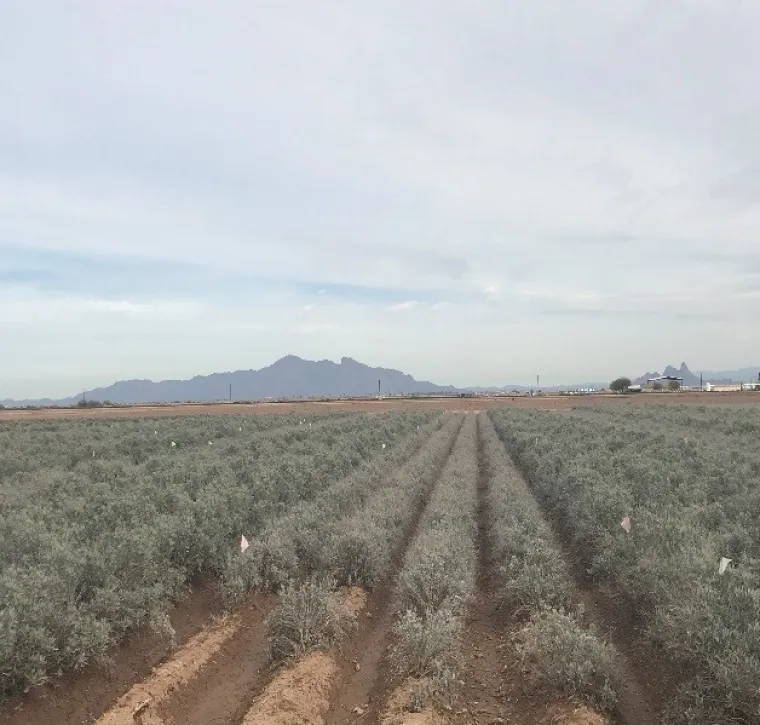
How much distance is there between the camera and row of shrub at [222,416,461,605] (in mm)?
9758

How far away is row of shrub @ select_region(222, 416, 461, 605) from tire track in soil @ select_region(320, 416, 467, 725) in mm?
613

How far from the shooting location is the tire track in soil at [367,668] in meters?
6.61

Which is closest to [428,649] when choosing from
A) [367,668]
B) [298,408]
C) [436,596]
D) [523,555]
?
[367,668]

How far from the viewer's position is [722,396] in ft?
254

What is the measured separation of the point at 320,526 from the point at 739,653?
7.59 m

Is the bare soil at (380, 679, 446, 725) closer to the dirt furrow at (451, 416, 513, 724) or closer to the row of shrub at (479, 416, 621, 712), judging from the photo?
the dirt furrow at (451, 416, 513, 724)

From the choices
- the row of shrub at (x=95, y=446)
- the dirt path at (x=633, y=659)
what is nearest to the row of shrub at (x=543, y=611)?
the dirt path at (x=633, y=659)

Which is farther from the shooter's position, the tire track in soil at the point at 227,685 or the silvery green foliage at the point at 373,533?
the silvery green foliage at the point at 373,533

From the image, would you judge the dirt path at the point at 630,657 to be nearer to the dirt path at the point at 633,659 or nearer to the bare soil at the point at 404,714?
the dirt path at the point at 633,659

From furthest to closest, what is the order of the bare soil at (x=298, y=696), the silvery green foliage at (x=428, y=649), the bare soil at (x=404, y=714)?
the silvery green foliage at (x=428, y=649) → the bare soil at (x=298, y=696) → the bare soil at (x=404, y=714)

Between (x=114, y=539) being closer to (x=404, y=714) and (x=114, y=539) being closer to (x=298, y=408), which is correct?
(x=404, y=714)

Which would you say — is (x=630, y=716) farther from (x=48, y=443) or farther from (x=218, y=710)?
(x=48, y=443)

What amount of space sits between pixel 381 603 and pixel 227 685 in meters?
3.14

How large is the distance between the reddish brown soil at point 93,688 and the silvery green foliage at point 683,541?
578cm
